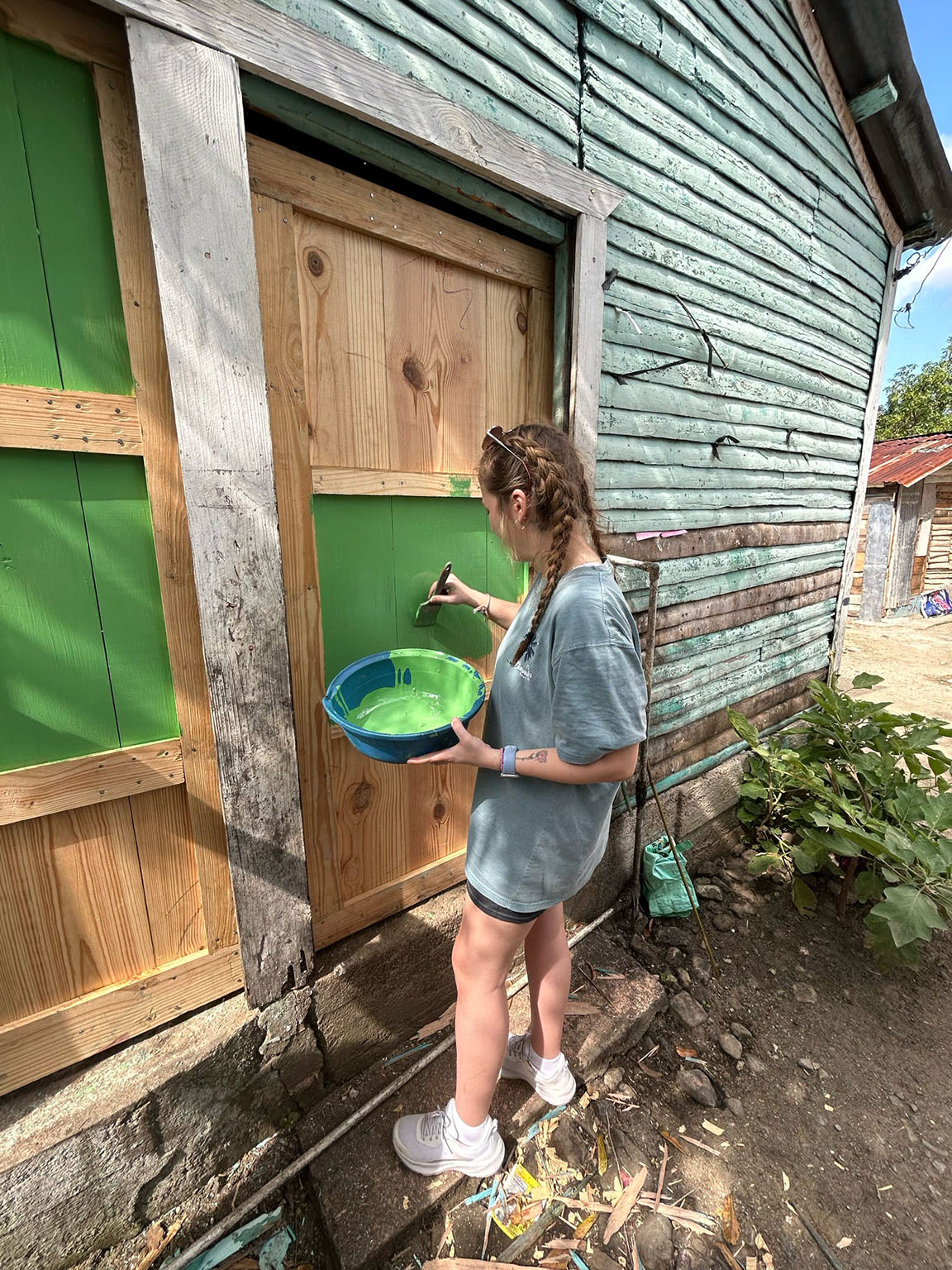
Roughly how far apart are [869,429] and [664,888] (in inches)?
171

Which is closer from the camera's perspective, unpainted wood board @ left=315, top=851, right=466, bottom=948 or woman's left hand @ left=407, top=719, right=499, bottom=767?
woman's left hand @ left=407, top=719, right=499, bottom=767

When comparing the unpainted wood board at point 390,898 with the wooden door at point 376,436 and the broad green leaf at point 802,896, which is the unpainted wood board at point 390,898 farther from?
the broad green leaf at point 802,896

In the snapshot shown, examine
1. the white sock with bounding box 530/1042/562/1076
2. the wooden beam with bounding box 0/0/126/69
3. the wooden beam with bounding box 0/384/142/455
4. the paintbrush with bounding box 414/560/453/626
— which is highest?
the wooden beam with bounding box 0/0/126/69

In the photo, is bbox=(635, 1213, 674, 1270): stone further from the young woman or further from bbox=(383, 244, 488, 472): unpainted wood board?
bbox=(383, 244, 488, 472): unpainted wood board

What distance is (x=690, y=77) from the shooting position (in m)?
2.48

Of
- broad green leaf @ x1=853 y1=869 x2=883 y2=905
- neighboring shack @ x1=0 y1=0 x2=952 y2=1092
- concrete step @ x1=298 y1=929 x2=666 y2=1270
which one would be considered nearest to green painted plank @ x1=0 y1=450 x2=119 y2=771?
neighboring shack @ x1=0 y1=0 x2=952 y2=1092

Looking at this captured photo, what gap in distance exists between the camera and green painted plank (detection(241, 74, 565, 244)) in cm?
141

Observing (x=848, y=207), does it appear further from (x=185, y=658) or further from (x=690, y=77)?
(x=185, y=658)

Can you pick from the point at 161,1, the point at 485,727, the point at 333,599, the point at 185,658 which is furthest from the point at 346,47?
the point at 485,727

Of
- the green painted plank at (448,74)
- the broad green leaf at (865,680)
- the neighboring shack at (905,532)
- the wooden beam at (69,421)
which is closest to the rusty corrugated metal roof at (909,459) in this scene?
the neighboring shack at (905,532)

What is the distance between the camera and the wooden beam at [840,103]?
10.2 ft

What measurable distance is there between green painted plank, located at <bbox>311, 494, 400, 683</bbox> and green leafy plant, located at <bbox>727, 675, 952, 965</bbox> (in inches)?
100

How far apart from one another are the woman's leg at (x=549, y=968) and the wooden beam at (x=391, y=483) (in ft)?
5.08

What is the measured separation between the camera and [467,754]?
4.61ft
